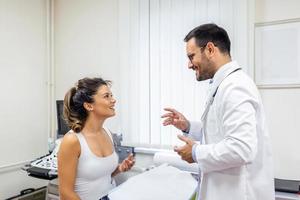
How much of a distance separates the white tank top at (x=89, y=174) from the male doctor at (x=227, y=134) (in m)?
0.56

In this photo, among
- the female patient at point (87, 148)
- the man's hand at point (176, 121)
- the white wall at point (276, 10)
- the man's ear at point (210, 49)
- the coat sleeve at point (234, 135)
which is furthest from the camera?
the white wall at point (276, 10)

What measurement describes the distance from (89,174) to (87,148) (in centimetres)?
14

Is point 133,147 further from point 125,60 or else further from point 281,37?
point 281,37

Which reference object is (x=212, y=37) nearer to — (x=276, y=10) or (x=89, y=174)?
(x=89, y=174)

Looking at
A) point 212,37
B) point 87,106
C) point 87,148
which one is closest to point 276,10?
point 212,37

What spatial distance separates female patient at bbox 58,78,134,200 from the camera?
4.84 feet

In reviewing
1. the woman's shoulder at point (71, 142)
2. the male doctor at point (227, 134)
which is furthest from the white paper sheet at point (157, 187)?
the woman's shoulder at point (71, 142)

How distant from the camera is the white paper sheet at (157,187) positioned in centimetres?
131

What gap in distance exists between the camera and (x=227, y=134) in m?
1.09

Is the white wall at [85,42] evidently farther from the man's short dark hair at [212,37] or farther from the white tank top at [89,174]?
the man's short dark hair at [212,37]

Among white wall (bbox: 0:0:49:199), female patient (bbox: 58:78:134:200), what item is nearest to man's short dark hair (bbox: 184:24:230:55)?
female patient (bbox: 58:78:134:200)

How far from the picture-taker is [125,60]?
109 inches

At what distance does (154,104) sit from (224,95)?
1517 mm

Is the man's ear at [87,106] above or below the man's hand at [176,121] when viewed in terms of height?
above
